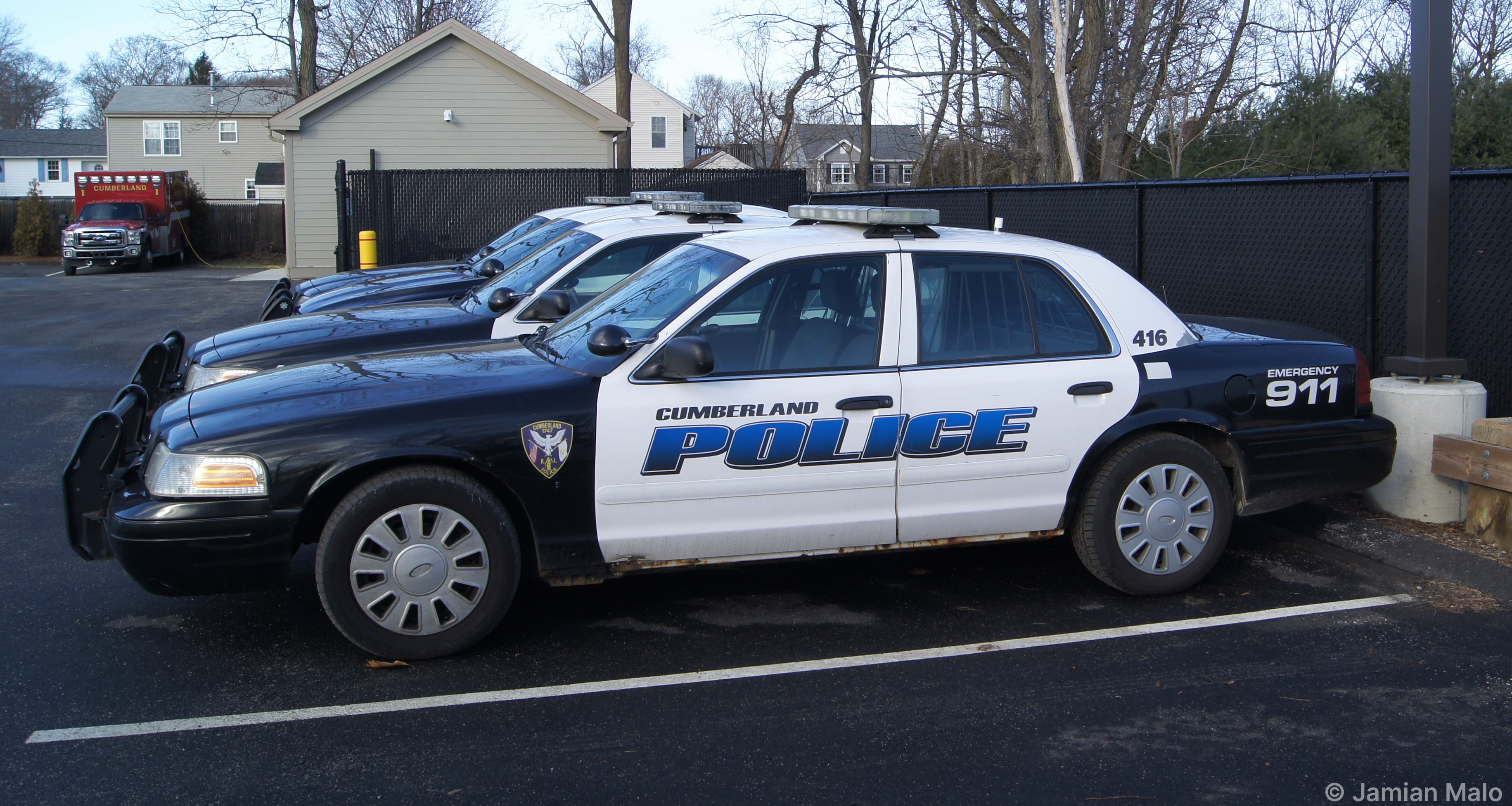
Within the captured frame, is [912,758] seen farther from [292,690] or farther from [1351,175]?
[1351,175]

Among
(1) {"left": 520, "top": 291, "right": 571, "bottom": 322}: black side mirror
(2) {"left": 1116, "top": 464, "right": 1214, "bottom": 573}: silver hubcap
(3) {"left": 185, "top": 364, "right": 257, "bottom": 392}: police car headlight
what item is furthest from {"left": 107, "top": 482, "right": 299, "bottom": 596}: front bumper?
(2) {"left": 1116, "top": 464, "right": 1214, "bottom": 573}: silver hubcap

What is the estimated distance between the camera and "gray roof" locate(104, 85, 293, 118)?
162 feet

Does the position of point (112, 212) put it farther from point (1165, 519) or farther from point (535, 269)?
point (1165, 519)

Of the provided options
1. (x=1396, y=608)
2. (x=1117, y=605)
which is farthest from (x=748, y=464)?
(x=1396, y=608)

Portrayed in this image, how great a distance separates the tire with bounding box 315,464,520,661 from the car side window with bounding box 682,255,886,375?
3.52ft

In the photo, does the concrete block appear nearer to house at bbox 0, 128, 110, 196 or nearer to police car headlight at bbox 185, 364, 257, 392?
police car headlight at bbox 185, 364, 257, 392

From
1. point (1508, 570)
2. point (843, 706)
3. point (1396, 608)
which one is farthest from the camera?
point (1508, 570)

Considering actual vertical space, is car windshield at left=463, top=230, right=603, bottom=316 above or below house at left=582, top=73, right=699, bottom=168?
below

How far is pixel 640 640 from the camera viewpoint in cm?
484

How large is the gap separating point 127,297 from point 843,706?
22295 millimetres

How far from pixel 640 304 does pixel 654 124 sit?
53943mm

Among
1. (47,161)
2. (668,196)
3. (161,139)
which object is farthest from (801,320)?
(47,161)

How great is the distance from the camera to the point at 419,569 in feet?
14.6

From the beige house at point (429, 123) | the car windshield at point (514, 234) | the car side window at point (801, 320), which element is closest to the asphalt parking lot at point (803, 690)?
the car side window at point (801, 320)
